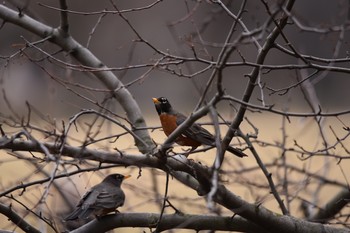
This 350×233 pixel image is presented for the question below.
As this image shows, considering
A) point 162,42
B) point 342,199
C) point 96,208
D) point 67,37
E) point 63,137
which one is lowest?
point 63,137

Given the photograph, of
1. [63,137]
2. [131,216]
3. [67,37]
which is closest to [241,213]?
[131,216]

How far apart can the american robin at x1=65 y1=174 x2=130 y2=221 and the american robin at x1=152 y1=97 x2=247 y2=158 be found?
69cm

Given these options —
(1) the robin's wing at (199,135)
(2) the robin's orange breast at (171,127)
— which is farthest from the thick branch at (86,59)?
(1) the robin's wing at (199,135)

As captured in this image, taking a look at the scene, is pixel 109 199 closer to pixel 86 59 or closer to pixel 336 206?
pixel 86 59

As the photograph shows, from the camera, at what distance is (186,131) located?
206 inches

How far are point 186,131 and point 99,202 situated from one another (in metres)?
0.93

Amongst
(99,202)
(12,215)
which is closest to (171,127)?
(99,202)

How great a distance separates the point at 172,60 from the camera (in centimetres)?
473

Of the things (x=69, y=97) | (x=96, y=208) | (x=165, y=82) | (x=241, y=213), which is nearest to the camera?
(x=241, y=213)

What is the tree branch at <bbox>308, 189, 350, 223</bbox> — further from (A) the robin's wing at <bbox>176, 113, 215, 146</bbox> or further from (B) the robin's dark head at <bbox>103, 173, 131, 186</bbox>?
(B) the robin's dark head at <bbox>103, 173, 131, 186</bbox>

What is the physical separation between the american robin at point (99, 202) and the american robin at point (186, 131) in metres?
0.69

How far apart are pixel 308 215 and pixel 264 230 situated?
178 cm

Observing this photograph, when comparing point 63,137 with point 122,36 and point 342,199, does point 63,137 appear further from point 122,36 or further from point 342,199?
point 122,36

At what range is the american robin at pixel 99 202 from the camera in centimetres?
538
